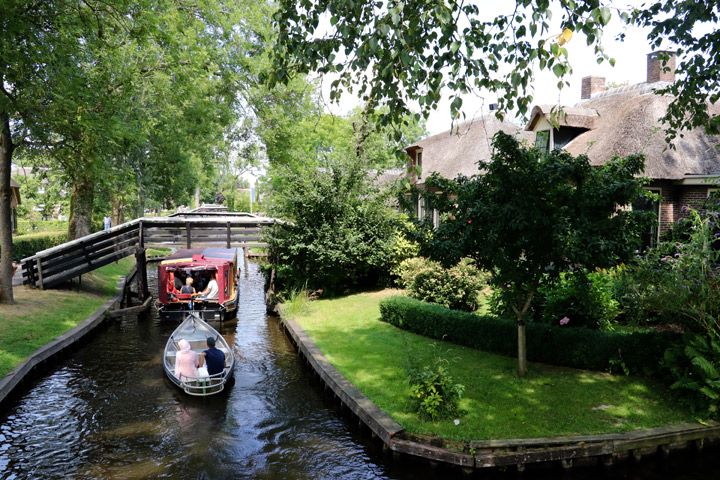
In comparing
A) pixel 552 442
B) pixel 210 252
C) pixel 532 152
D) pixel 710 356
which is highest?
pixel 532 152

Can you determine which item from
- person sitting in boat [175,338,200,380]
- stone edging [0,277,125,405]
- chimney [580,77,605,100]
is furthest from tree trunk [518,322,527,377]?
chimney [580,77,605,100]

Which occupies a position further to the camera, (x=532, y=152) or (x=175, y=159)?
(x=175, y=159)

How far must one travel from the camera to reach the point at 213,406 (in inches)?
499

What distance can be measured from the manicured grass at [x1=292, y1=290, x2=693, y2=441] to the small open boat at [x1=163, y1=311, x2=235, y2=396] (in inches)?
111

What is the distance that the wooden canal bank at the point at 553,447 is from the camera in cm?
879

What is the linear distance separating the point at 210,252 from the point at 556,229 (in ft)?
54.0

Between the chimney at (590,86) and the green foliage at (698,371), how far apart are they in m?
22.9

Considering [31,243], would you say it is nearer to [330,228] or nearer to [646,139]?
[330,228]

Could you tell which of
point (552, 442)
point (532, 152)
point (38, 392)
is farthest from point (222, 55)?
point (552, 442)

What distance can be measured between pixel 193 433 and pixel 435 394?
17.0 feet

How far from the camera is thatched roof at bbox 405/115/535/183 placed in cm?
3038

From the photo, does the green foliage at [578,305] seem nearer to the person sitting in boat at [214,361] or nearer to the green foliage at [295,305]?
the person sitting in boat at [214,361]

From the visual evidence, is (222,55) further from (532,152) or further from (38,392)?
(532,152)

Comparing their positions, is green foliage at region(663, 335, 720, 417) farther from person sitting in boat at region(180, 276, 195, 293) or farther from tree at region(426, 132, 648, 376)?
person sitting in boat at region(180, 276, 195, 293)
